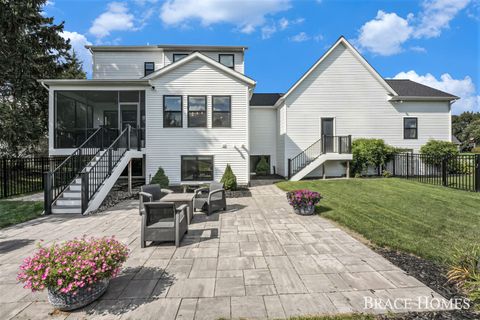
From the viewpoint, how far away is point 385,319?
8.49ft

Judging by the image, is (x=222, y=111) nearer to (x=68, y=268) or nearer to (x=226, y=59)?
(x=226, y=59)

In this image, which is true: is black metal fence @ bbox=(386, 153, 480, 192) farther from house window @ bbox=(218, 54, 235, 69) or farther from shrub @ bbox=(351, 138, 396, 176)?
house window @ bbox=(218, 54, 235, 69)

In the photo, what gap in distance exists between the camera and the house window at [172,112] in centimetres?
1241

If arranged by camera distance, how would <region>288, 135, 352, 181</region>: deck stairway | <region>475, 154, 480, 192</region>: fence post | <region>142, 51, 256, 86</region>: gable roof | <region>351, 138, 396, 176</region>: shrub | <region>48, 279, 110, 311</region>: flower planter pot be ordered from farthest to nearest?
<region>351, 138, 396, 176</region>: shrub
<region>288, 135, 352, 181</region>: deck stairway
<region>142, 51, 256, 86</region>: gable roof
<region>475, 154, 480, 192</region>: fence post
<region>48, 279, 110, 311</region>: flower planter pot

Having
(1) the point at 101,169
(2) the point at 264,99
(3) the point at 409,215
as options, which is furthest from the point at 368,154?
(1) the point at 101,169

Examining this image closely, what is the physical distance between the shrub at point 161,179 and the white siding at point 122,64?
10.1 m

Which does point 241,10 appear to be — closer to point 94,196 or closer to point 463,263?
point 94,196

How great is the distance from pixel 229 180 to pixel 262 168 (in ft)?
20.8

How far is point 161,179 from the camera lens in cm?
1118

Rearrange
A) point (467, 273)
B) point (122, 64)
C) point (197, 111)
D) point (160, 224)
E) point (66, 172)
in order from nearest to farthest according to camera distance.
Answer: point (467, 273) → point (160, 224) → point (66, 172) → point (197, 111) → point (122, 64)

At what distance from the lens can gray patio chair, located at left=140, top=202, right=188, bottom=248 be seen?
4734mm

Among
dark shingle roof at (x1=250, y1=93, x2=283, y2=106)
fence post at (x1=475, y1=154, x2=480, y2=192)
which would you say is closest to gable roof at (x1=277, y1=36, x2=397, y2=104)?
dark shingle roof at (x1=250, y1=93, x2=283, y2=106)

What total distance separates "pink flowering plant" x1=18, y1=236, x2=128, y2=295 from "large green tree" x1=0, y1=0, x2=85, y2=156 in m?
14.7

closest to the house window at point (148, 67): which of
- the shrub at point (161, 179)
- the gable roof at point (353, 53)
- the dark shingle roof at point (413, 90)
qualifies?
the shrub at point (161, 179)
